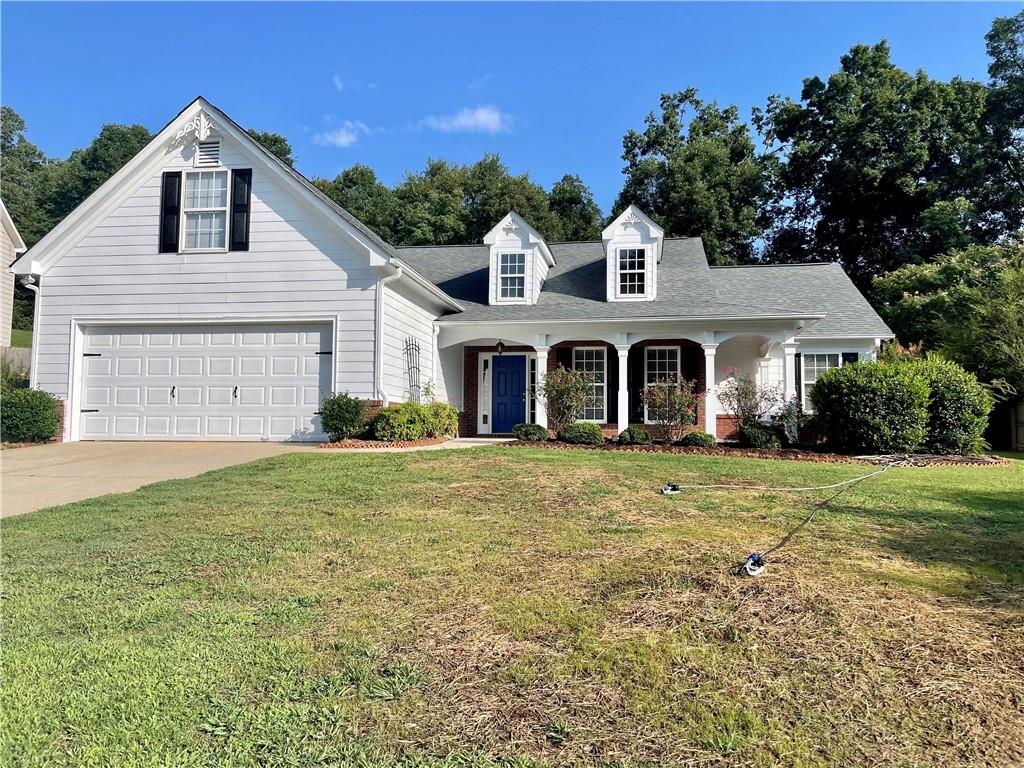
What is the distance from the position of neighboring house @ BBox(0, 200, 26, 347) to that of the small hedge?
15.7 meters

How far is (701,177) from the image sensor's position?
92.9 ft

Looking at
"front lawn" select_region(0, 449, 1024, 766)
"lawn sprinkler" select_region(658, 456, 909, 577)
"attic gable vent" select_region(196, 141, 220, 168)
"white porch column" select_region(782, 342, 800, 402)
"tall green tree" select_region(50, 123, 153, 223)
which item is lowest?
"front lawn" select_region(0, 449, 1024, 766)

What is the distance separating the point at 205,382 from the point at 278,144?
36.9 meters

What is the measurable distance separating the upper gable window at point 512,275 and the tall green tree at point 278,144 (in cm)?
3328

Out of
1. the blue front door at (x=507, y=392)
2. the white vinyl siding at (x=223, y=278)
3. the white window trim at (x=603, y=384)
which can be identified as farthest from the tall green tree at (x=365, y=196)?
the white vinyl siding at (x=223, y=278)

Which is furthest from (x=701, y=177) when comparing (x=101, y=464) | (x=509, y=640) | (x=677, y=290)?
(x=509, y=640)

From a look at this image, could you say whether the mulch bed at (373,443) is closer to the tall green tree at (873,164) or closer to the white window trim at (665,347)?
the white window trim at (665,347)

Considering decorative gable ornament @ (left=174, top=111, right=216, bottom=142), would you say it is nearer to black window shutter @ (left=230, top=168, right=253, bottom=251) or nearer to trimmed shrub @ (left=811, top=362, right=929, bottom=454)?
black window shutter @ (left=230, top=168, right=253, bottom=251)

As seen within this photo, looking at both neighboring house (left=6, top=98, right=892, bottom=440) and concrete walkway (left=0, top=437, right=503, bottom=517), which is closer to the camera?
concrete walkway (left=0, top=437, right=503, bottom=517)

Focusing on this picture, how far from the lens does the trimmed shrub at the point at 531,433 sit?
13344 mm

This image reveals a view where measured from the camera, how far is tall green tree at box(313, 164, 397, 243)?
33969 mm

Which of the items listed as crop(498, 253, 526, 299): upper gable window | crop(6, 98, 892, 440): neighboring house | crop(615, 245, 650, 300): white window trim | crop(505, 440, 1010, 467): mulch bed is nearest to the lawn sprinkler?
crop(505, 440, 1010, 467): mulch bed

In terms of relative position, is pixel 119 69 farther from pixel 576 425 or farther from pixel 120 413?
pixel 576 425

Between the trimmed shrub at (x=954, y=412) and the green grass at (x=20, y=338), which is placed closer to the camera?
the trimmed shrub at (x=954, y=412)
